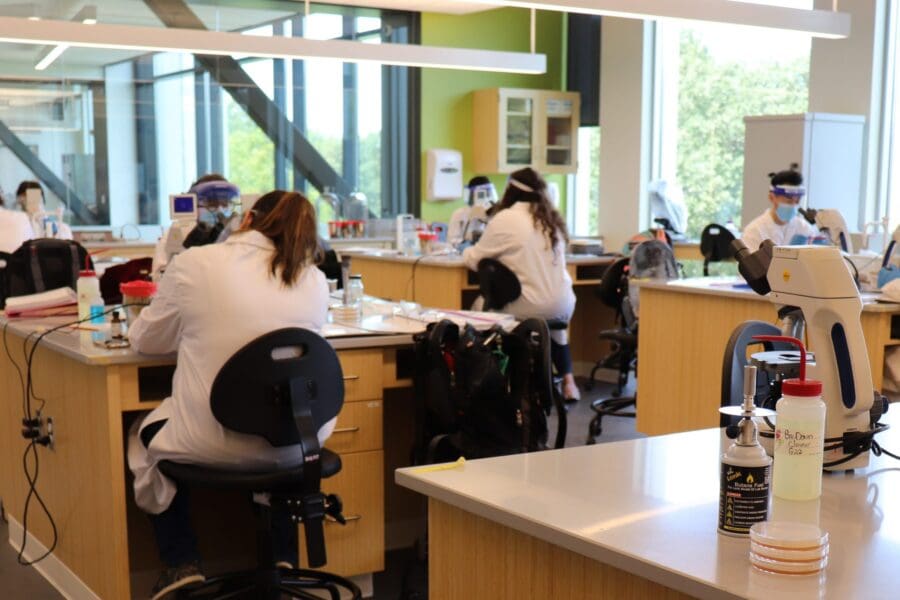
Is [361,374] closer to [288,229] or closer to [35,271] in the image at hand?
[288,229]

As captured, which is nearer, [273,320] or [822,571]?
[822,571]

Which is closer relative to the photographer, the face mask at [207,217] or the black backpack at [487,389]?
the black backpack at [487,389]

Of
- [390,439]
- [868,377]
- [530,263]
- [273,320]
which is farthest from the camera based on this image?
[530,263]

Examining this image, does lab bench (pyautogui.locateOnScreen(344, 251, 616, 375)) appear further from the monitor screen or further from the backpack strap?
the backpack strap

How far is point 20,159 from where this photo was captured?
8164 millimetres

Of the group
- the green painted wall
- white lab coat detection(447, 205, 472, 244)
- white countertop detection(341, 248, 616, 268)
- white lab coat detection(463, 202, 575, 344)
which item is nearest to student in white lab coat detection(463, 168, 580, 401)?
white lab coat detection(463, 202, 575, 344)

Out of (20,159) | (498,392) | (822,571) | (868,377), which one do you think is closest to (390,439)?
(498,392)

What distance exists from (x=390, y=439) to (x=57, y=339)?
1193mm

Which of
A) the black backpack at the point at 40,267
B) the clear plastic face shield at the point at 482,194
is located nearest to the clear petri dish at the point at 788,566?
the black backpack at the point at 40,267

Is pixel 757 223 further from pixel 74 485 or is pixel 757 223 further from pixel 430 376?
pixel 74 485

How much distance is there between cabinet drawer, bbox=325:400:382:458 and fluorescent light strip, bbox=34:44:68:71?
17.6ft

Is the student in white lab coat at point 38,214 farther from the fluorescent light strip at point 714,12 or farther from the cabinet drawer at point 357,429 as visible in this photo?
the cabinet drawer at point 357,429

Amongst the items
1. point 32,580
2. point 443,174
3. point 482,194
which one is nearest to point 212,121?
point 443,174

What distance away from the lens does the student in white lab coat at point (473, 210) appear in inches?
280
